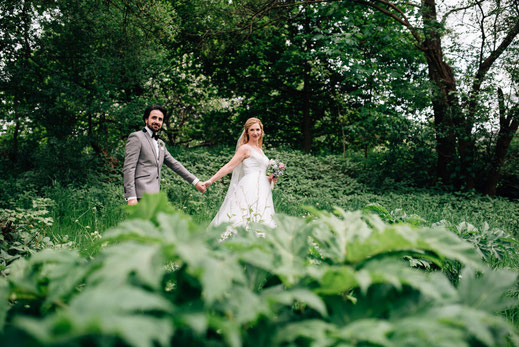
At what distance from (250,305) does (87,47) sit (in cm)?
908

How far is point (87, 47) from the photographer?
7.90 meters

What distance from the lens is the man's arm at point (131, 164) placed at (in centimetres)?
397

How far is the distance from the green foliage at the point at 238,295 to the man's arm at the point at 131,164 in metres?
3.03

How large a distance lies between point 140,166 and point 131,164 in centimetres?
18

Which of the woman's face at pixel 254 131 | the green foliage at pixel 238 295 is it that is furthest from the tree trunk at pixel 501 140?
the green foliage at pixel 238 295

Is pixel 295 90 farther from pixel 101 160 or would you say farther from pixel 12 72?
pixel 12 72

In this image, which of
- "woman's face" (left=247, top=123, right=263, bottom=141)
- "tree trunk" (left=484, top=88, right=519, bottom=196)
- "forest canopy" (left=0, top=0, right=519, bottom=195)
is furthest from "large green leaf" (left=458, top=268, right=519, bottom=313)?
"tree trunk" (left=484, top=88, right=519, bottom=196)

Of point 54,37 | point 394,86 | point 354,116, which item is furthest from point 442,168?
point 54,37

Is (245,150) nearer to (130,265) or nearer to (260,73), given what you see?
(130,265)

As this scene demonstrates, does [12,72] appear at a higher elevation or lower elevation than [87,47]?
lower

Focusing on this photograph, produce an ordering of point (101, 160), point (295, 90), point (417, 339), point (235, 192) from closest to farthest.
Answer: point (417, 339), point (235, 192), point (101, 160), point (295, 90)

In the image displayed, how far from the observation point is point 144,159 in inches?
168

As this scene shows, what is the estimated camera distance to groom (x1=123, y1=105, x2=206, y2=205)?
4.02 metres

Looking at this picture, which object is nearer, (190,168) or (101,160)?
(101,160)
